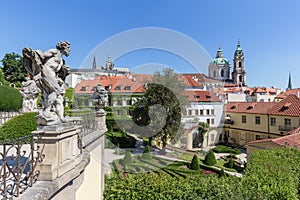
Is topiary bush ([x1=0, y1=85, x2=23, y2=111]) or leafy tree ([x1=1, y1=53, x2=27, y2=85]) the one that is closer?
topiary bush ([x1=0, y1=85, x2=23, y2=111])

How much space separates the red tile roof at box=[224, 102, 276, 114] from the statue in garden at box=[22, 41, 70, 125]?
2392 centimetres

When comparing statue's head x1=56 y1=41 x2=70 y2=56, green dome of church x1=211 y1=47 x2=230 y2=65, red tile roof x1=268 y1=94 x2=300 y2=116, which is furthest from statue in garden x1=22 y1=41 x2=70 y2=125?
green dome of church x1=211 y1=47 x2=230 y2=65

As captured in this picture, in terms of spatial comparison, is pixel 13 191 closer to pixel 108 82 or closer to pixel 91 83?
pixel 91 83

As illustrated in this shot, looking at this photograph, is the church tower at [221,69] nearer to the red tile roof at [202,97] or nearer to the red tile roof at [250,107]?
the red tile roof at [250,107]

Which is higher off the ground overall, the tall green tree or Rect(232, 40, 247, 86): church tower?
Rect(232, 40, 247, 86): church tower

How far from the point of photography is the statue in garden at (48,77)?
2811 mm

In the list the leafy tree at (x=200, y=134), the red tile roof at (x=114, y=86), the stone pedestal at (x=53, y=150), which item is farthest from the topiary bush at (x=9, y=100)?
the leafy tree at (x=200, y=134)

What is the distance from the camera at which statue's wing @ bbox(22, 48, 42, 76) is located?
2.68 meters

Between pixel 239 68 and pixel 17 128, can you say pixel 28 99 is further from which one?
pixel 239 68

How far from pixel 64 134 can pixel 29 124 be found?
422 cm

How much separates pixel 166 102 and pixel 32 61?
13971 mm

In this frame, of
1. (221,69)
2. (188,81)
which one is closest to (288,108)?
(188,81)

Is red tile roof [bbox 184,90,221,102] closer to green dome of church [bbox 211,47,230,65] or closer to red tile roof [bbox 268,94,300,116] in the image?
red tile roof [bbox 268,94,300,116]

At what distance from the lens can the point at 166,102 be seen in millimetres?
16453
